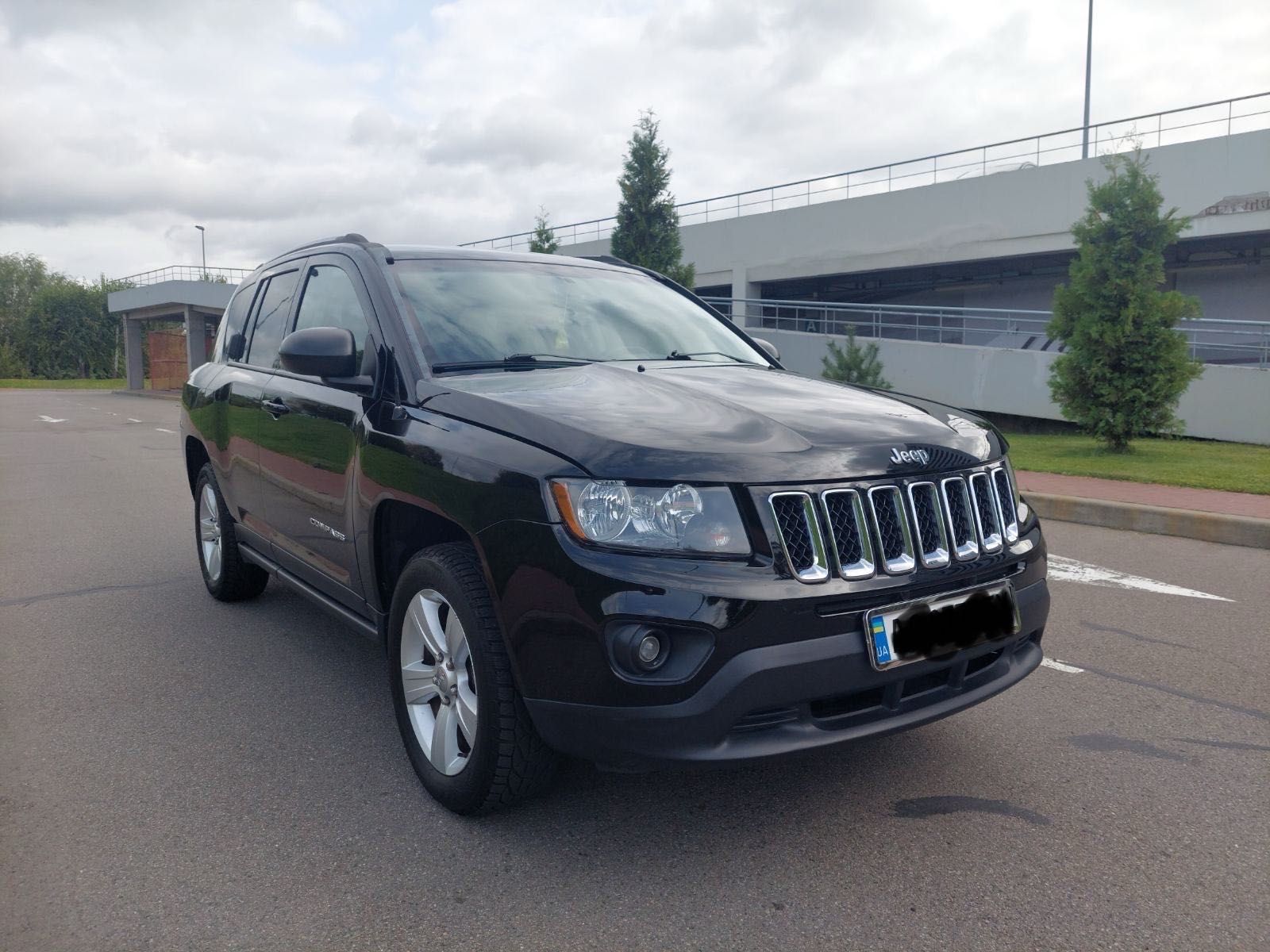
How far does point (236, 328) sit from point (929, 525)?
3984 millimetres

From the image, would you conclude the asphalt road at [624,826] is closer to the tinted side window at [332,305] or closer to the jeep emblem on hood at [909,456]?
the jeep emblem on hood at [909,456]

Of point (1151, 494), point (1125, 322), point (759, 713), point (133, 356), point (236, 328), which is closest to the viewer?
point (759, 713)

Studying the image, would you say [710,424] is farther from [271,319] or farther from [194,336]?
[194,336]

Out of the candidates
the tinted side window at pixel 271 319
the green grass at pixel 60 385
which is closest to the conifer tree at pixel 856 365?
the tinted side window at pixel 271 319

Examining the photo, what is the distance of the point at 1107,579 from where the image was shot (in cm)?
623

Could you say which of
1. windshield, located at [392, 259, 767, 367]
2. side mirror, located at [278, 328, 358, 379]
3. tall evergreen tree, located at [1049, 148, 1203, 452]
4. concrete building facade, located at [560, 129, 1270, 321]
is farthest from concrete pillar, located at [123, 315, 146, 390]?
side mirror, located at [278, 328, 358, 379]

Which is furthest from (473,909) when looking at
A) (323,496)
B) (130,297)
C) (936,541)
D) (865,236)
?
(130,297)

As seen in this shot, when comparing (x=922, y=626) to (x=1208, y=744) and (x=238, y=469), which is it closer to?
(x=1208, y=744)

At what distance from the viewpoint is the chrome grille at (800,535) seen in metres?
2.52

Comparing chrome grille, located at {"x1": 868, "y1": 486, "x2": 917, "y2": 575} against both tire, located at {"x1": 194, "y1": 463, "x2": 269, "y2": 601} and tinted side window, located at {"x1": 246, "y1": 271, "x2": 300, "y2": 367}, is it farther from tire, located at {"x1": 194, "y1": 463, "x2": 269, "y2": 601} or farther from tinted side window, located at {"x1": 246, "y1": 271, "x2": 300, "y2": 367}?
tire, located at {"x1": 194, "y1": 463, "x2": 269, "y2": 601}

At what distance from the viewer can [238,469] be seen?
4883mm

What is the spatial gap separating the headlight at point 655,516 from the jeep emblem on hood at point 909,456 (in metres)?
0.52

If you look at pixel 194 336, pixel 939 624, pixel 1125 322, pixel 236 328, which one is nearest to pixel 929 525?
pixel 939 624

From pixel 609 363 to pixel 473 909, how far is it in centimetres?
193
